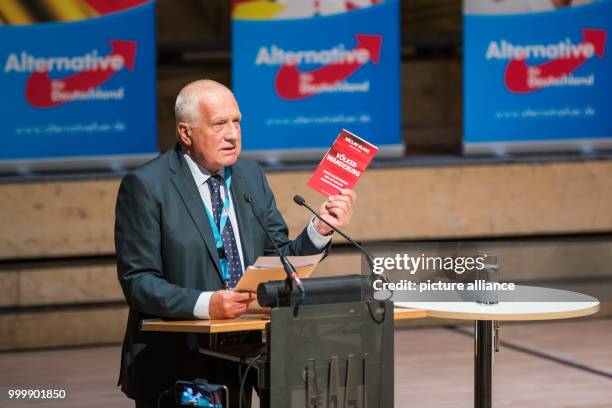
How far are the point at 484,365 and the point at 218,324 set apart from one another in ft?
3.79

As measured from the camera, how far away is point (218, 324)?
337 centimetres

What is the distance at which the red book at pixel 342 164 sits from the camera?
3.64m

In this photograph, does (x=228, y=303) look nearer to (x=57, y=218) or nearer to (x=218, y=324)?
(x=218, y=324)

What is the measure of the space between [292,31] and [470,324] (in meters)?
2.30

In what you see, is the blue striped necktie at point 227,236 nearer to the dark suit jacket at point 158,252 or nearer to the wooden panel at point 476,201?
the dark suit jacket at point 158,252

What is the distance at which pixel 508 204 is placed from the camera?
7.25 metres

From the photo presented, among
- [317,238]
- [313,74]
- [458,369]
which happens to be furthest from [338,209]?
[313,74]

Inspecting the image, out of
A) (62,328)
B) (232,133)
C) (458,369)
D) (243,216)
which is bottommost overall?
(458,369)

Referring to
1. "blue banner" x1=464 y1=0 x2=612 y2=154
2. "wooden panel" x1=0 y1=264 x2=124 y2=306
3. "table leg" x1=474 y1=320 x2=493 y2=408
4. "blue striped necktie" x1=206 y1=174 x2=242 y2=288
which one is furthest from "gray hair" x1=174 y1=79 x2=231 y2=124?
"blue banner" x1=464 y1=0 x2=612 y2=154

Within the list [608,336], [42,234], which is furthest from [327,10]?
[608,336]

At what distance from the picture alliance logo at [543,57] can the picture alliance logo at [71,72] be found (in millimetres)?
2367

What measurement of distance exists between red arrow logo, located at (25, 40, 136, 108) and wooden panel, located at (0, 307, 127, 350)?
1.30m

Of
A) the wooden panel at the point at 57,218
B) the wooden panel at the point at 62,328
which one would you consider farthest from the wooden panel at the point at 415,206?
the wooden panel at the point at 62,328

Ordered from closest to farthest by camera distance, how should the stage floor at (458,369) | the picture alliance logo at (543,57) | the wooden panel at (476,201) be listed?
1. the stage floor at (458,369)
2. the wooden panel at (476,201)
3. the picture alliance logo at (543,57)
